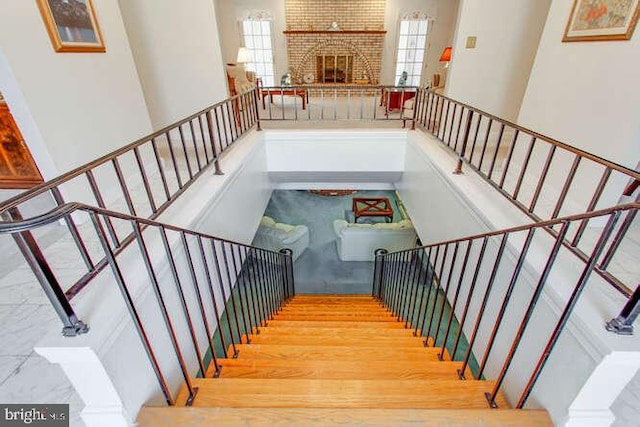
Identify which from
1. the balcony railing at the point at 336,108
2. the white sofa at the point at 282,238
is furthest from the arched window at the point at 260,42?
the white sofa at the point at 282,238

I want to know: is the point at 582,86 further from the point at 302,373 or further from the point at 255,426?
the point at 255,426

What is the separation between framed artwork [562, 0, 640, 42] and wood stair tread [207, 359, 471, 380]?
2638 millimetres

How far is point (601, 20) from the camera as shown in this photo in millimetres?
2469

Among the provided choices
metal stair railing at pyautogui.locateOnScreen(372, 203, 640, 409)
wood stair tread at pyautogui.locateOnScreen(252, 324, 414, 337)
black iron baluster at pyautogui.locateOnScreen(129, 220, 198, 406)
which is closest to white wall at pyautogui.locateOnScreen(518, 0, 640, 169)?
metal stair railing at pyautogui.locateOnScreen(372, 203, 640, 409)

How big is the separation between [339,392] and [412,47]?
9.25 metres

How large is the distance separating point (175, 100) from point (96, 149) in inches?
71.4

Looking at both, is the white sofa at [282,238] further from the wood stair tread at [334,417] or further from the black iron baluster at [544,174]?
the wood stair tread at [334,417]

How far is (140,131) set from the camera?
3430 millimetres

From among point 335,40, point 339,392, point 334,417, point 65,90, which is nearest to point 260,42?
point 335,40

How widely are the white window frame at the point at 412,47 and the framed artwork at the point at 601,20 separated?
6.19m

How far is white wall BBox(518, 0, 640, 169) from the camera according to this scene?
2.27 m

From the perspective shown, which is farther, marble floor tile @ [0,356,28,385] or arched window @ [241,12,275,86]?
arched window @ [241,12,275,86]

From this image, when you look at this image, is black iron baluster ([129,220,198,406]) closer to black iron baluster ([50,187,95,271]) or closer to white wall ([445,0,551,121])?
black iron baluster ([50,187,95,271])

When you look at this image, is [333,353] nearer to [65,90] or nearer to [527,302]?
[527,302]
